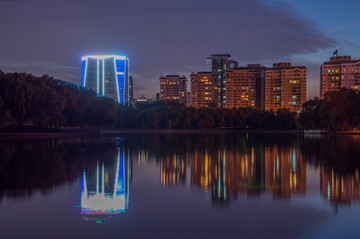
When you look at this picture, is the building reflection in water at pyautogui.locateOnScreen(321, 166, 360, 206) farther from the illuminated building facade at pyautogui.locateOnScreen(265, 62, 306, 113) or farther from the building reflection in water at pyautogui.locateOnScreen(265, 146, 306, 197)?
the illuminated building facade at pyautogui.locateOnScreen(265, 62, 306, 113)

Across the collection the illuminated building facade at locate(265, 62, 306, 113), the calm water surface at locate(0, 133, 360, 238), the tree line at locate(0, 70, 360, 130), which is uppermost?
the illuminated building facade at locate(265, 62, 306, 113)

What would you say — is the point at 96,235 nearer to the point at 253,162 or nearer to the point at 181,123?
the point at 253,162

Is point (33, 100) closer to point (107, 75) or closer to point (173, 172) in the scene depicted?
point (173, 172)

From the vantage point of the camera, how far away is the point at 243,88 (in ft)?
505

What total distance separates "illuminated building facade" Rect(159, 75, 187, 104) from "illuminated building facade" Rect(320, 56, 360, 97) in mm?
70498

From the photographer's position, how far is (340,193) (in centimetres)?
995

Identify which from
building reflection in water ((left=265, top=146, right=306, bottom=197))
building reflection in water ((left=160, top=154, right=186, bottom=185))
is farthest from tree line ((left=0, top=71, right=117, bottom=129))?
building reflection in water ((left=265, top=146, right=306, bottom=197))

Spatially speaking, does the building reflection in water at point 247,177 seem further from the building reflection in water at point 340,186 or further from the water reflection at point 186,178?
the building reflection in water at point 340,186

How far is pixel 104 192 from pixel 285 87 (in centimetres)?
14162

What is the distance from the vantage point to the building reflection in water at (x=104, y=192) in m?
Result: 8.09

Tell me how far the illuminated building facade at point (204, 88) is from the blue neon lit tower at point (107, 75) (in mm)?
35801

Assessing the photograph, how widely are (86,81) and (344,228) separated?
147581 millimetres

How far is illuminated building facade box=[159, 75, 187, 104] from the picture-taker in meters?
188

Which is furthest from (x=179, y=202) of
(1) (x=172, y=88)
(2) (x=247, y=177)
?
(1) (x=172, y=88)
